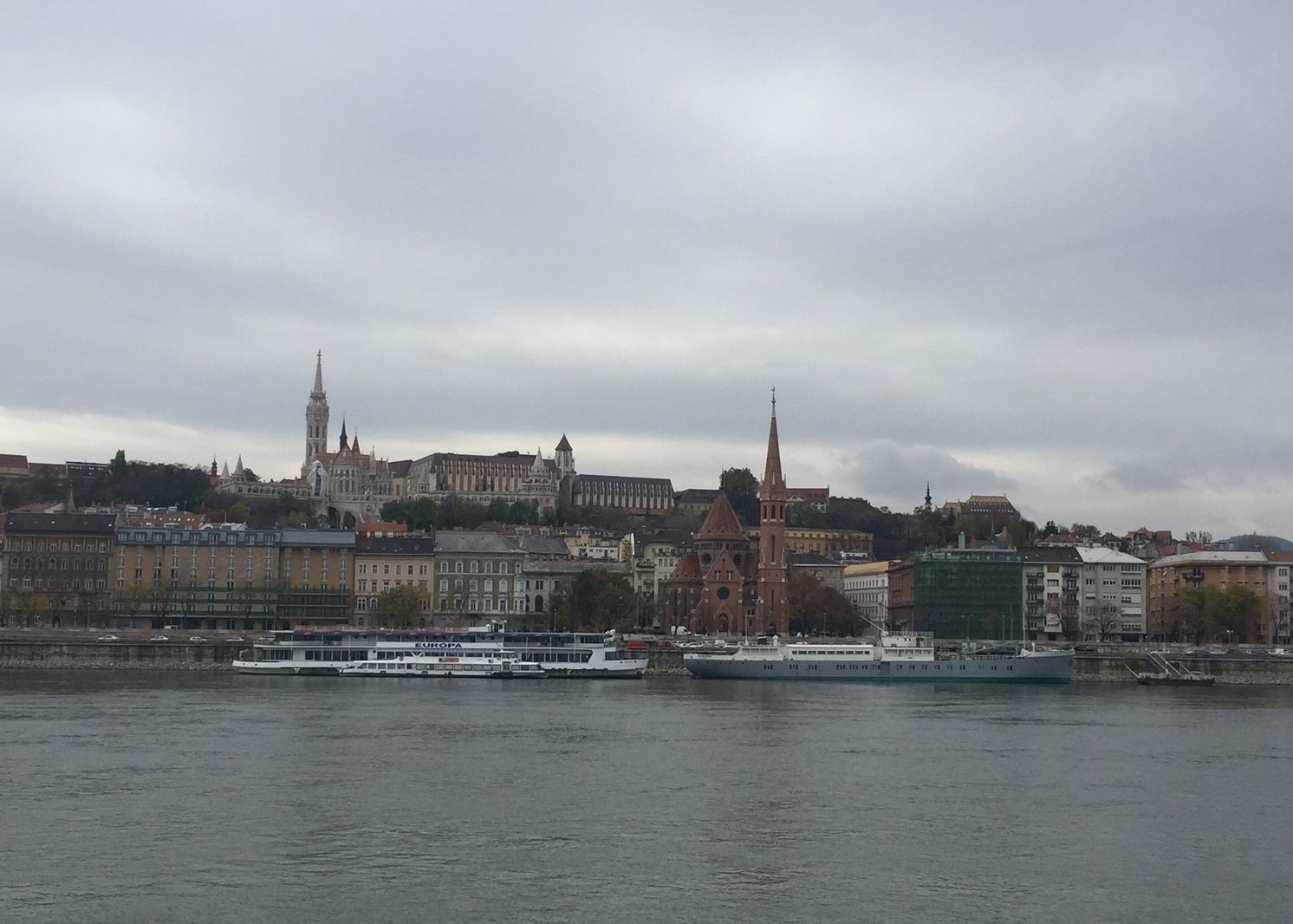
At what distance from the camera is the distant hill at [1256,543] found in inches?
5295

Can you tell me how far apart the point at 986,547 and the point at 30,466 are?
370 ft

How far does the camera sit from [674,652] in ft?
309

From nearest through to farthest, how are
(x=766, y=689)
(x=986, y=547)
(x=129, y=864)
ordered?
(x=129, y=864)
(x=766, y=689)
(x=986, y=547)

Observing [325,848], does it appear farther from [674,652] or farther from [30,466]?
[30,466]

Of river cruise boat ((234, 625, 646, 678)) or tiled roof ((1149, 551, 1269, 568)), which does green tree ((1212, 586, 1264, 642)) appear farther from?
→ river cruise boat ((234, 625, 646, 678))

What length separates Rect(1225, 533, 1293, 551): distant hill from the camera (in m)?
134

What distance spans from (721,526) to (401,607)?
2685 centimetres

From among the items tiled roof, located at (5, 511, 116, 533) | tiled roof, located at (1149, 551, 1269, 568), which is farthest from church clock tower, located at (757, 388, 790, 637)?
tiled roof, located at (5, 511, 116, 533)

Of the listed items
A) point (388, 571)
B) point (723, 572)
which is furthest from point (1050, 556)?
point (388, 571)

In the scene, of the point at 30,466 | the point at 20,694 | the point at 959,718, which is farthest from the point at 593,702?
the point at 30,466

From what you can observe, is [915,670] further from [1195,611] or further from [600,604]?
[1195,611]

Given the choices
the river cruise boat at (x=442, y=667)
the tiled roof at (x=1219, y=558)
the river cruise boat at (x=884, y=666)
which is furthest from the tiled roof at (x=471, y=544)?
the tiled roof at (x=1219, y=558)

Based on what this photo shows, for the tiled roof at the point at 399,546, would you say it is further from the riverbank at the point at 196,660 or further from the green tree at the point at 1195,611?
the green tree at the point at 1195,611

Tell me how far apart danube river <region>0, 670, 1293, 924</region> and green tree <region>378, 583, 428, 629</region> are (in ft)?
157
